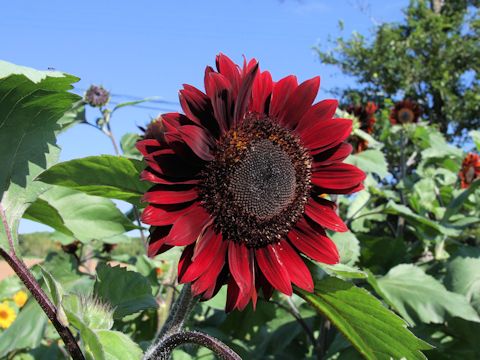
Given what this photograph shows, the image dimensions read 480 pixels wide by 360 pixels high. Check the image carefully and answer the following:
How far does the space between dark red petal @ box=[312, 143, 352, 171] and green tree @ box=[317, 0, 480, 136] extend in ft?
40.4

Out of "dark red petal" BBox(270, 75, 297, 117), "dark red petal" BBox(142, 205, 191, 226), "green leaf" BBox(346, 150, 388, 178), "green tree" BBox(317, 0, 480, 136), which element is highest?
"green tree" BBox(317, 0, 480, 136)

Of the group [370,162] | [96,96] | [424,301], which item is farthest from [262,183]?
[96,96]

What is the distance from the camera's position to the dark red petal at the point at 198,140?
28.8 inches

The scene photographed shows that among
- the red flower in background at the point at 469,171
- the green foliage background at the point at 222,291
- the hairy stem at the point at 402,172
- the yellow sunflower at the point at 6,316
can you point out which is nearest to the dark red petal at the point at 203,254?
the green foliage background at the point at 222,291

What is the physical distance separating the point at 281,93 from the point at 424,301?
85 centimetres

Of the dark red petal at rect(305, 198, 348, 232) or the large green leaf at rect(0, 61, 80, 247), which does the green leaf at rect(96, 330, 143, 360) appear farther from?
the dark red petal at rect(305, 198, 348, 232)

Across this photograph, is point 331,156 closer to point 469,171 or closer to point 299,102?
point 299,102

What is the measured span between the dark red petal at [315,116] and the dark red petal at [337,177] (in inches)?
2.5

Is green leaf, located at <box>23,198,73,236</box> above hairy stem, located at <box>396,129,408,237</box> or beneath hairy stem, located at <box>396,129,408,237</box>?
beneath

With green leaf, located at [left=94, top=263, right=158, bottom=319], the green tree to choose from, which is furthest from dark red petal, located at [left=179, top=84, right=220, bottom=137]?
the green tree

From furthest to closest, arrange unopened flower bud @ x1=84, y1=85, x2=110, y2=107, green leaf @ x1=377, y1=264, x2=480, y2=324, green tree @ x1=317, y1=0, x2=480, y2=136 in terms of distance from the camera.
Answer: green tree @ x1=317, y1=0, x2=480, y2=136 < unopened flower bud @ x1=84, y1=85, x2=110, y2=107 < green leaf @ x1=377, y1=264, x2=480, y2=324

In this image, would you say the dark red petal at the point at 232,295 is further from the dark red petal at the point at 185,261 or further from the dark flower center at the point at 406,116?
the dark flower center at the point at 406,116

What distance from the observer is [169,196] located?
0.75 m

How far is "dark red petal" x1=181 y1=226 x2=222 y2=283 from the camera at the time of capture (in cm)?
73
